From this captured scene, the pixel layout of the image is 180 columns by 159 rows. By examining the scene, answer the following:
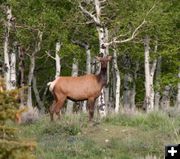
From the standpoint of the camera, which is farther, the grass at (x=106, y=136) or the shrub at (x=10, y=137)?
the grass at (x=106, y=136)

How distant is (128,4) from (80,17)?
A: 2687 mm

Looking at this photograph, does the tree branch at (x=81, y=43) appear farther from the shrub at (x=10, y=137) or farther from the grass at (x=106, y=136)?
the shrub at (x=10, y=137)

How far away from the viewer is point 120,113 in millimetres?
17969

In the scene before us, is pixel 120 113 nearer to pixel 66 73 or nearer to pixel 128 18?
pixel 128 18

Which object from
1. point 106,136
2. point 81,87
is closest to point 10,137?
point 106,136

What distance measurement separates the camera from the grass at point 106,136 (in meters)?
11.8

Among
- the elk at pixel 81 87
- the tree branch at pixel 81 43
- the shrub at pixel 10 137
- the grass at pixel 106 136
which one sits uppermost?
the tree branch at pixel 81 43

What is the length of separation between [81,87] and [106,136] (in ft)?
9.29

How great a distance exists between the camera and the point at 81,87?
54.7 ft

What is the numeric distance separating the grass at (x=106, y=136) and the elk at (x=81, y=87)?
23.4 inches

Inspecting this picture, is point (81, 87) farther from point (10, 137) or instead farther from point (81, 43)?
point (81, 43)

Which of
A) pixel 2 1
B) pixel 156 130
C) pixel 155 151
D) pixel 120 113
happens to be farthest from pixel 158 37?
pixel 155 151

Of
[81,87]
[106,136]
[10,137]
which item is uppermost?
[10,137]

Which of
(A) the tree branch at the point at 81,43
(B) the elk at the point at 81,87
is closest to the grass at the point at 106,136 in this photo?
(B) the elk at the point at 81,87
